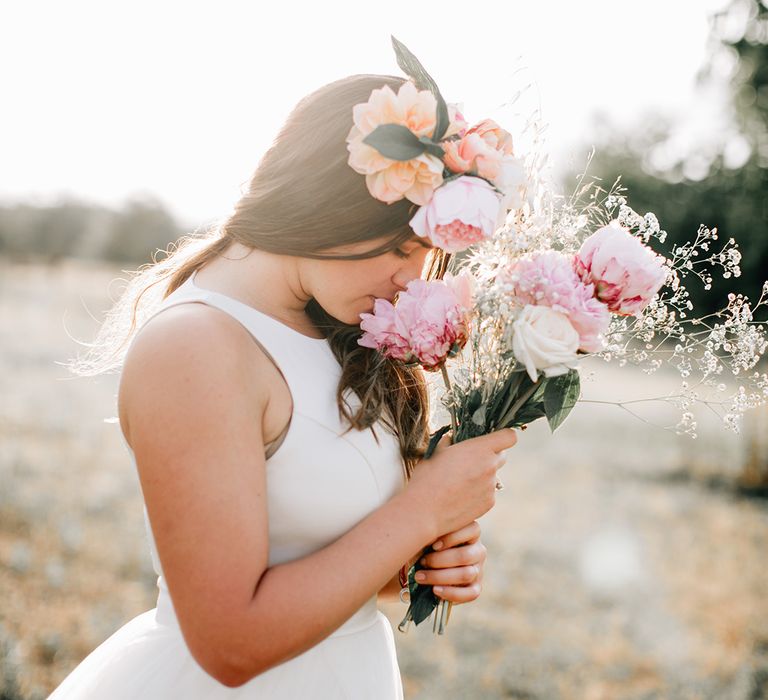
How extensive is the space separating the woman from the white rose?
0.29m

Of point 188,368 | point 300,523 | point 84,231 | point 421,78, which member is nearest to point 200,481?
point 188,368

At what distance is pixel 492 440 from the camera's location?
188cm

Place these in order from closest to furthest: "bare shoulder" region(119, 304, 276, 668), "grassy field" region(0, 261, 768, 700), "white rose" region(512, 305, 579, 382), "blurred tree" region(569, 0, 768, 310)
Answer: "bare shoulder" region(119, 304, 276, 668), "white rose" region(512, 305, 579, 382), "grassy field" region(0, 261, 768, 700), "blurred tree" region(569, 0, 768, 310)

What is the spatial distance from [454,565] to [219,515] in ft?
2.37

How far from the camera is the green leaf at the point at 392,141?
5.42 ft

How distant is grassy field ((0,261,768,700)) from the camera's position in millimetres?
4512

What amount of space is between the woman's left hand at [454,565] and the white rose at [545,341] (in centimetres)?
48

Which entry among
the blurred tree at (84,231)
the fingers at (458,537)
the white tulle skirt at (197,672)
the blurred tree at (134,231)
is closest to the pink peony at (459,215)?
the fingers at (458,537)

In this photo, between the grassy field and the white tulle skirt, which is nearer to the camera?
the white tulle skirt

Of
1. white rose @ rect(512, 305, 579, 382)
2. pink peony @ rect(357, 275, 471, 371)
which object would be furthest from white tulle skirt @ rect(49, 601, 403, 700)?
white rose @ rect(512, 305, 579, 382)

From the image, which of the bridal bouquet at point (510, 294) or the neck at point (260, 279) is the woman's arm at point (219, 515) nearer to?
the neck at point (260, 279)

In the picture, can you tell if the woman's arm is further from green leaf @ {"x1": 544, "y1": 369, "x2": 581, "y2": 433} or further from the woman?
green leaf @ {"x1": 544, "y1": 369, "x2": 581, "y2": 433}

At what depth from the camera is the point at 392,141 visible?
166 centimetres

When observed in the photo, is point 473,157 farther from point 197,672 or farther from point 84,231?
point 84,231
